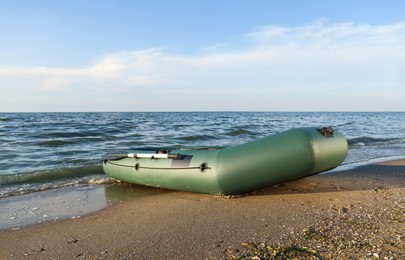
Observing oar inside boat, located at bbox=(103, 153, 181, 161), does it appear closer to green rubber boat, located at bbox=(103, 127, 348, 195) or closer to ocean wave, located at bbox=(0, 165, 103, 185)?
green rubber boat, located at bbox=(103, 127, 348, 195)

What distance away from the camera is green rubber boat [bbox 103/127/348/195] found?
5.16m

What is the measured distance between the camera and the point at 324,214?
15.1 ft

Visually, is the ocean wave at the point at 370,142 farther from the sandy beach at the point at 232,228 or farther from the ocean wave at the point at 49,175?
the ocean wave at the point at 49,175

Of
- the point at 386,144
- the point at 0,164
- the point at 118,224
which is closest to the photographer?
the point at 118,224

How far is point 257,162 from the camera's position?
514cm

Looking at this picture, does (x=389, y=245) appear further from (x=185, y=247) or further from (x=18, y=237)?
(x=18, y=237)

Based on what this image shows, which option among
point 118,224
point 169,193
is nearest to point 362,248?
point 118,224

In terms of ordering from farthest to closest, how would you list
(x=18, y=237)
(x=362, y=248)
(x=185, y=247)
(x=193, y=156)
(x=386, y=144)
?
(x=386, y=144) → (x=193, y=156) → (x=18, y=237) → (x=185, y=247) → (x=362, y=248)

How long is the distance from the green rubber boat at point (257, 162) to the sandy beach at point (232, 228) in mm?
290

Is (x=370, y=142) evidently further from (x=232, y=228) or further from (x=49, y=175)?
(x=232, y=228)

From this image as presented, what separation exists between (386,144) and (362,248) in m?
14.0

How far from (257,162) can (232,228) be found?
1.32 meters

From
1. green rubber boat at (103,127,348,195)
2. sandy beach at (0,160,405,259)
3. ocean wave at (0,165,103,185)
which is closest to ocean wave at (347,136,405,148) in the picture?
sandy beach at (0,160,405,259)

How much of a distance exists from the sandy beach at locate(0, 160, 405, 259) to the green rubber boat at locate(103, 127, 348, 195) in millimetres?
290
